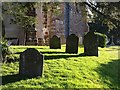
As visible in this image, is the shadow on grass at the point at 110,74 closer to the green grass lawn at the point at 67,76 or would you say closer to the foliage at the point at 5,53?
the green grass lawn at the point at 67,76

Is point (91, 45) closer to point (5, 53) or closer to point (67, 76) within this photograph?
point (5, 53)

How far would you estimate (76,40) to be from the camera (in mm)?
17578

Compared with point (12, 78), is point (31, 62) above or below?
above

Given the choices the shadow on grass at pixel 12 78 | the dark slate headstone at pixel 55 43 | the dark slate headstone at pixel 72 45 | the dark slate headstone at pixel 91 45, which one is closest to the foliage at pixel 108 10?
the dark slate headstone at pixel 91 45

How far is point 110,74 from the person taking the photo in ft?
43.9

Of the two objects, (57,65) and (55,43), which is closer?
(57,65)

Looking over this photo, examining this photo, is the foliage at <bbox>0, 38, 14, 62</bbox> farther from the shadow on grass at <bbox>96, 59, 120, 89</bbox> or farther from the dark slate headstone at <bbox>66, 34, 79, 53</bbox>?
the dark slate headstone at <bbox>66, 34, 79, 53</bbox>

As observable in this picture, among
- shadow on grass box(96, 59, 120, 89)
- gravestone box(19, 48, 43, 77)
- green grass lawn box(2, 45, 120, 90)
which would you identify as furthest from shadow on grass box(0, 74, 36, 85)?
shadow on grass box(96, 59, 120, 89)

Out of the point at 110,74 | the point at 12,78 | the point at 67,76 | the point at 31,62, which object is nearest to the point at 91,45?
the point at 110,74

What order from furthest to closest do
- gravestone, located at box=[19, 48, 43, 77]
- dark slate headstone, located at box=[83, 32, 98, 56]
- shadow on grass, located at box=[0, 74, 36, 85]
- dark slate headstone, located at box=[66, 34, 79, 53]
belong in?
dark slate headstone, located at box=[66, 34, 79, 53]
dark slate headstone, located at box=[83, 32, 98, 56]
gravestone, located at box=[19, 48, 43, 77]
shadow on grass, located at box=[0, 74, 36, 85]

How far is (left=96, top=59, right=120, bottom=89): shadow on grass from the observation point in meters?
12.0

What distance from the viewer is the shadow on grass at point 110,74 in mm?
11998

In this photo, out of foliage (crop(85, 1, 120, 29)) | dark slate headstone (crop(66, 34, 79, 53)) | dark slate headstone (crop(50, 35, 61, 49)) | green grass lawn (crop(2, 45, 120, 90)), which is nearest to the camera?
green grass lawn (crop(2, 45, 120, 90))

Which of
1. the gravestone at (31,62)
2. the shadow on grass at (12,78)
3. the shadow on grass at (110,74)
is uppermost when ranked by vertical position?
the gravestone at (31,62)
